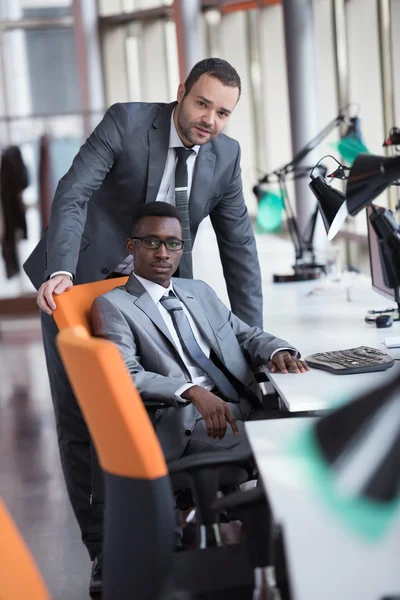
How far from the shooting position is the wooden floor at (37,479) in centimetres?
319

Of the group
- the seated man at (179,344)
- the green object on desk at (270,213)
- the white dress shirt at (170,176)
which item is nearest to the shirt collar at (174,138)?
the white dress shirt at (170,176)

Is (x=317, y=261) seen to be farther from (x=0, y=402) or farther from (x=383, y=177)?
(x=383, y=177)

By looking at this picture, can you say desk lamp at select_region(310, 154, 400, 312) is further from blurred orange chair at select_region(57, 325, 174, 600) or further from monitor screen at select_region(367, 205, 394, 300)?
monitor screen at select_region(367, 205, 394, 300)

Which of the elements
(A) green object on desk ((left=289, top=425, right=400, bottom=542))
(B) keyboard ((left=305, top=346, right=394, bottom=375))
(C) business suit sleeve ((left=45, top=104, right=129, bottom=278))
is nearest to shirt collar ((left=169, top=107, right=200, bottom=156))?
(C) business suit sleeve ((left=45, top=104, right=129, bottom=278))

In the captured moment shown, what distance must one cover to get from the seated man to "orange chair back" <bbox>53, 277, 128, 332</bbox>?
41 millimetres

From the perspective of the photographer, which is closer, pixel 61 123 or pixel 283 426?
pixel 283 426

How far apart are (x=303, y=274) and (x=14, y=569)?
3.72m

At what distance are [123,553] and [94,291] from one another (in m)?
1.29

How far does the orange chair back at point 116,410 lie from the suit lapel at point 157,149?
1.37 meters

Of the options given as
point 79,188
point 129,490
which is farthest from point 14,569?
point 79,188

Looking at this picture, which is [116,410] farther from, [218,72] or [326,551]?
[218,72]

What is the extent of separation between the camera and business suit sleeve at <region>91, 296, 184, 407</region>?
2.52m

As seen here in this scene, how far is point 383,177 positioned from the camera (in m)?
2.05

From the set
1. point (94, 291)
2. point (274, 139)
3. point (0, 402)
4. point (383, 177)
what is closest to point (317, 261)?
point (0, 402)
